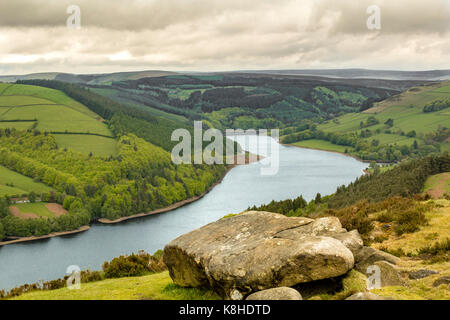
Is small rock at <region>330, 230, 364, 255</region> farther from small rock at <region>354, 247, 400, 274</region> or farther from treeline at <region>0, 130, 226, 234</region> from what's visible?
treeline at <region>0, 130, 226, 234</region>

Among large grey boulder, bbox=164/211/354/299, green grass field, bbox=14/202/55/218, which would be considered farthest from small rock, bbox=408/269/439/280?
green grass field, bbox=14/202/55/218

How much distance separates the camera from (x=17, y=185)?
15662 cm

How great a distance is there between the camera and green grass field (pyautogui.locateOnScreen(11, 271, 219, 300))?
56.6 ft

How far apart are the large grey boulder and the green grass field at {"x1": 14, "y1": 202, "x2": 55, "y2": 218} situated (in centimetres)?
13299

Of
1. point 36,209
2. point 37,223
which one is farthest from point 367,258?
point 36,209

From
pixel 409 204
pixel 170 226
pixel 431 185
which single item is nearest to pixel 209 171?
pixel 170 226

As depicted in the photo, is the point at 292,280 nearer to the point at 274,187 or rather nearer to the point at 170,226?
the point at 170,226

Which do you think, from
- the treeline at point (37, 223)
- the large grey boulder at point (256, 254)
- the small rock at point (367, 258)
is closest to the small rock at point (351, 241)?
the small rock at point (367, 258)

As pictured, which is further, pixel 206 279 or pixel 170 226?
pixel 170 226

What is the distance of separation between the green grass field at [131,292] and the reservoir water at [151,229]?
241 feet

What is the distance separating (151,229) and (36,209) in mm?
46279
